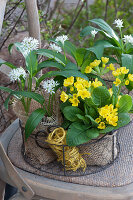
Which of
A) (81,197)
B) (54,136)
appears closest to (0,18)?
(54,136)

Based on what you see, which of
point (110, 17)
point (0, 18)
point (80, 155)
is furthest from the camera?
point (110, 17)

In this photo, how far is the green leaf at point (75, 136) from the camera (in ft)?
2.69

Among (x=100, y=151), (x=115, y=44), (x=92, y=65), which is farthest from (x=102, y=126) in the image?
(x=115, y=44)

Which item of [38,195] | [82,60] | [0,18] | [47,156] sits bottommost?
[38,195]

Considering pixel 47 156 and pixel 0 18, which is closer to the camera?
pixel 0 18

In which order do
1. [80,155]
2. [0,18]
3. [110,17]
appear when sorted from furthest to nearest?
[110,17] → [80,155] → [0,18]

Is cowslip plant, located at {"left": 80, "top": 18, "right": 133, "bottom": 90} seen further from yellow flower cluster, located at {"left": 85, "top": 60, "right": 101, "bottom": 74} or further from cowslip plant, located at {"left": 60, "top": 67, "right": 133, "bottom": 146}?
cowslip plant, located at {"left": 60, "top": 67, "right": 133, "bottom": 146}

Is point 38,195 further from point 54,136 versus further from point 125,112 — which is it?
point 125,112

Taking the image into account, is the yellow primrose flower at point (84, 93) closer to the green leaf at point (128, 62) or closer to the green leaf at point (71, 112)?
the green leaf at point (71, 112)

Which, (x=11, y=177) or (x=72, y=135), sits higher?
(x=72, y=135)

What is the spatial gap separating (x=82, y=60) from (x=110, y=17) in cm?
204

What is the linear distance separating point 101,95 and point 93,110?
56 millimetres

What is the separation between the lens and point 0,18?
818 millimetres

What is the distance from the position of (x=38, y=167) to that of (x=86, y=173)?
176 millimetres
